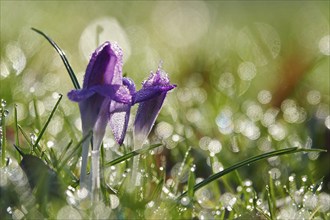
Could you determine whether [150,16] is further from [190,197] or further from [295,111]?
[190,197]

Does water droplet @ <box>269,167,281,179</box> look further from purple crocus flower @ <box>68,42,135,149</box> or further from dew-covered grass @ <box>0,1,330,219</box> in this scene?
purple crocus flower @ <box>68,42,135,149</box>

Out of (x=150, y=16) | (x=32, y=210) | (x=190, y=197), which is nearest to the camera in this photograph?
(x=32, y=210)

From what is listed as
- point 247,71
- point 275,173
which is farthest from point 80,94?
point 247,71

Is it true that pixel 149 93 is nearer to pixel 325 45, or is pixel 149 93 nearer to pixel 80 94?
pixel 80 94

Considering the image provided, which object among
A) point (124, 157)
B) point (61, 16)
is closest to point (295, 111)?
point (124, 157)

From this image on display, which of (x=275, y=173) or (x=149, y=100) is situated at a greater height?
(x=149, y=100)

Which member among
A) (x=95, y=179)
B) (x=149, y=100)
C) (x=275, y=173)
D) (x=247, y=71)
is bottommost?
(x=275, y=173)

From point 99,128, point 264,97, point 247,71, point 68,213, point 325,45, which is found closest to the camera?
point 68,213
